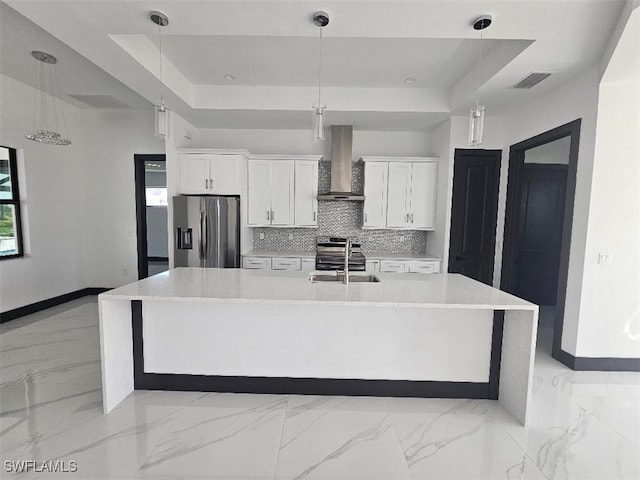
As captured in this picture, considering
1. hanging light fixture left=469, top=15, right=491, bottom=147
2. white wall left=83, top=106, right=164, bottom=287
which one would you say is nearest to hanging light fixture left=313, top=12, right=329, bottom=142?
hanging light fixture left=469, top=15, right=491, bottom=147

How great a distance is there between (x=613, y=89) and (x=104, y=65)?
4508mm

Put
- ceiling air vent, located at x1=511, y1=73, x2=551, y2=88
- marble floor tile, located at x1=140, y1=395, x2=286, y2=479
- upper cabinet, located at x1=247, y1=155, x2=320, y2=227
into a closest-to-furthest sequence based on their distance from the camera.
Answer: marble floor tile, located at x1=140, y1=395, x2=286, y2=479 → ceiling air vent, located at x1=511, y1=73, x2=551, y2=88 → upper cabinet, located at x1=247, y1=155, x2=320, y2=227

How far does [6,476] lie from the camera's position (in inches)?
66.7

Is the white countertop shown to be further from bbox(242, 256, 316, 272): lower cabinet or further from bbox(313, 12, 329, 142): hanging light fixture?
bbox(242, 256, 316, 272): lower cabinet

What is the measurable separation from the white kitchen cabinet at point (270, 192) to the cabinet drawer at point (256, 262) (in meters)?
0.56

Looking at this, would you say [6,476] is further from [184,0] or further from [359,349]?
[184,0]

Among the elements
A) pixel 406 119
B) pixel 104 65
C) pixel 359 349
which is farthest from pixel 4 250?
pixel 406 119

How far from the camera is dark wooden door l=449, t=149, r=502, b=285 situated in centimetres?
441

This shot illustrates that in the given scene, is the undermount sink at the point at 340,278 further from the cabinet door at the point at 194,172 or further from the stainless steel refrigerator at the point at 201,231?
the cabinet door at the point at 194,172

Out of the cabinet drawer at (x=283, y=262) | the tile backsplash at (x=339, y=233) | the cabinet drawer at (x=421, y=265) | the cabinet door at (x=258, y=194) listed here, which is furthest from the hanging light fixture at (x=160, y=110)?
the cabinet drawer at (x=421, y=265)

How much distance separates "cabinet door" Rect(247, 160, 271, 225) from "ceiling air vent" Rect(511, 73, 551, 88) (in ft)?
10.4

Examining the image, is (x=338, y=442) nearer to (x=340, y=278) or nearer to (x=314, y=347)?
(x=314, y=347)

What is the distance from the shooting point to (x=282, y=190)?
477cm

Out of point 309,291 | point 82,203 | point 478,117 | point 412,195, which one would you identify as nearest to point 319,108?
point 478,117
